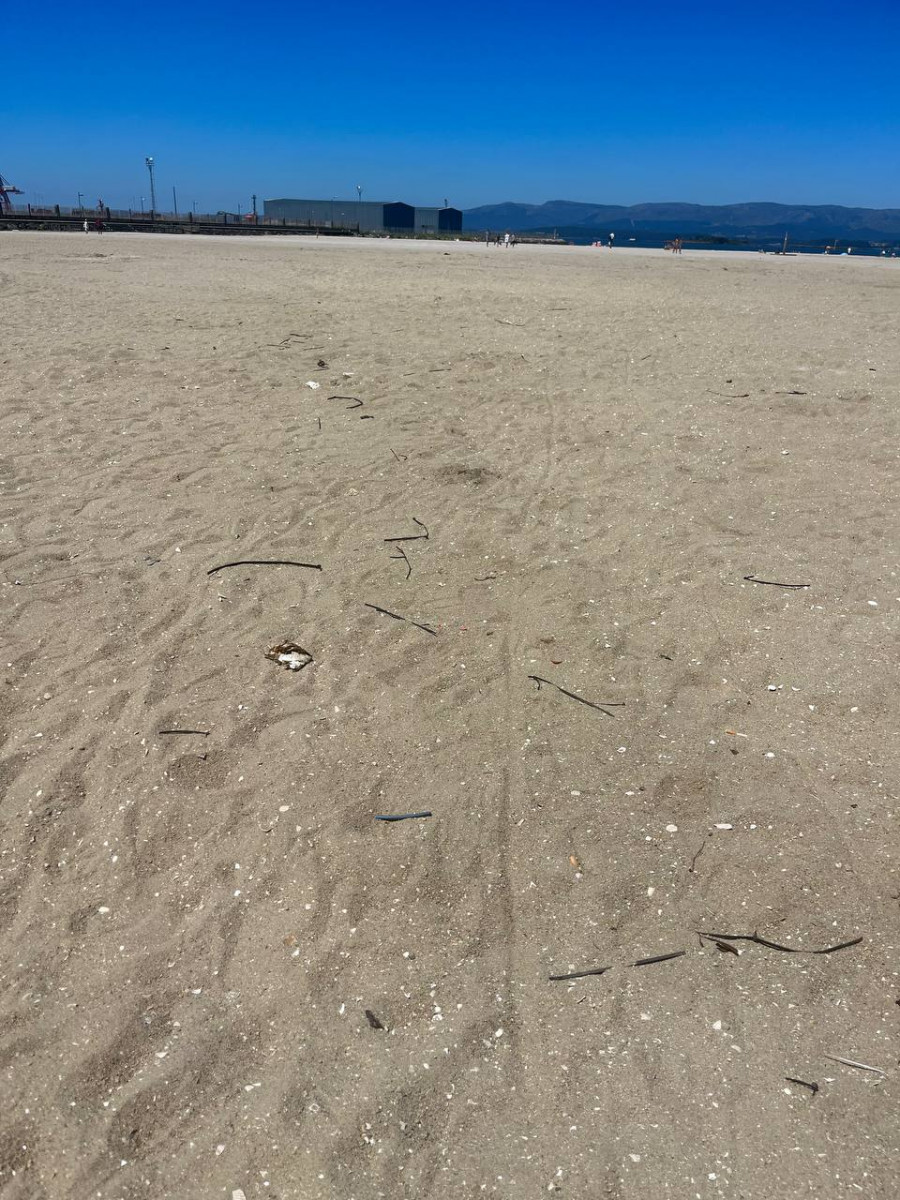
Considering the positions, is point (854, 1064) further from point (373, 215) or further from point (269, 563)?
point (373, 215)

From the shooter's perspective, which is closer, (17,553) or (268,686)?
(268,686)

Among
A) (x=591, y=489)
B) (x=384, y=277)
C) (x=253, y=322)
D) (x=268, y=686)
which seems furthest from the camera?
(x=384, y=277)

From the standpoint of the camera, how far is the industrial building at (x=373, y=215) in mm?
75250

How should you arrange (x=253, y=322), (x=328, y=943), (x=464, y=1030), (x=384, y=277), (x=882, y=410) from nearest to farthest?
1. (x=464, y=1030)
2. (x=328, y=943)
3. (x=882, y=410)
4. (x=253, y=322)
5. (x=384, y=277)

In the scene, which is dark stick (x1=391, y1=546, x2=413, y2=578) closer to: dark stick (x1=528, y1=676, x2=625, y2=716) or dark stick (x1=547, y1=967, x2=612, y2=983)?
dark stick (x1=528, y1=676, x2=625, y2=716)

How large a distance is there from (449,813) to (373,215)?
8135 cm

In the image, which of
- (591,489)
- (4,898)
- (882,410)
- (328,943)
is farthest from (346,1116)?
(882,410)

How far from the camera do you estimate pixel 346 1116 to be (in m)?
2.18

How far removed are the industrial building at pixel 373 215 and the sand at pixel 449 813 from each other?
73.4 m

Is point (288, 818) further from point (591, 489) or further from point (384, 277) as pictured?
point (384, 277)

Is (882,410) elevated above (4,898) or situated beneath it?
elevated above

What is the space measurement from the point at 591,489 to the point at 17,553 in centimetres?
378

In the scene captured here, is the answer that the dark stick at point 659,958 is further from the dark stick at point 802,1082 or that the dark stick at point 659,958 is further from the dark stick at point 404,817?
the dark stick at point 404,817

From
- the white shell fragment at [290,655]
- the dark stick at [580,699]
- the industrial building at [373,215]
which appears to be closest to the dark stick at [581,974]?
the dark stick at [580,699]
